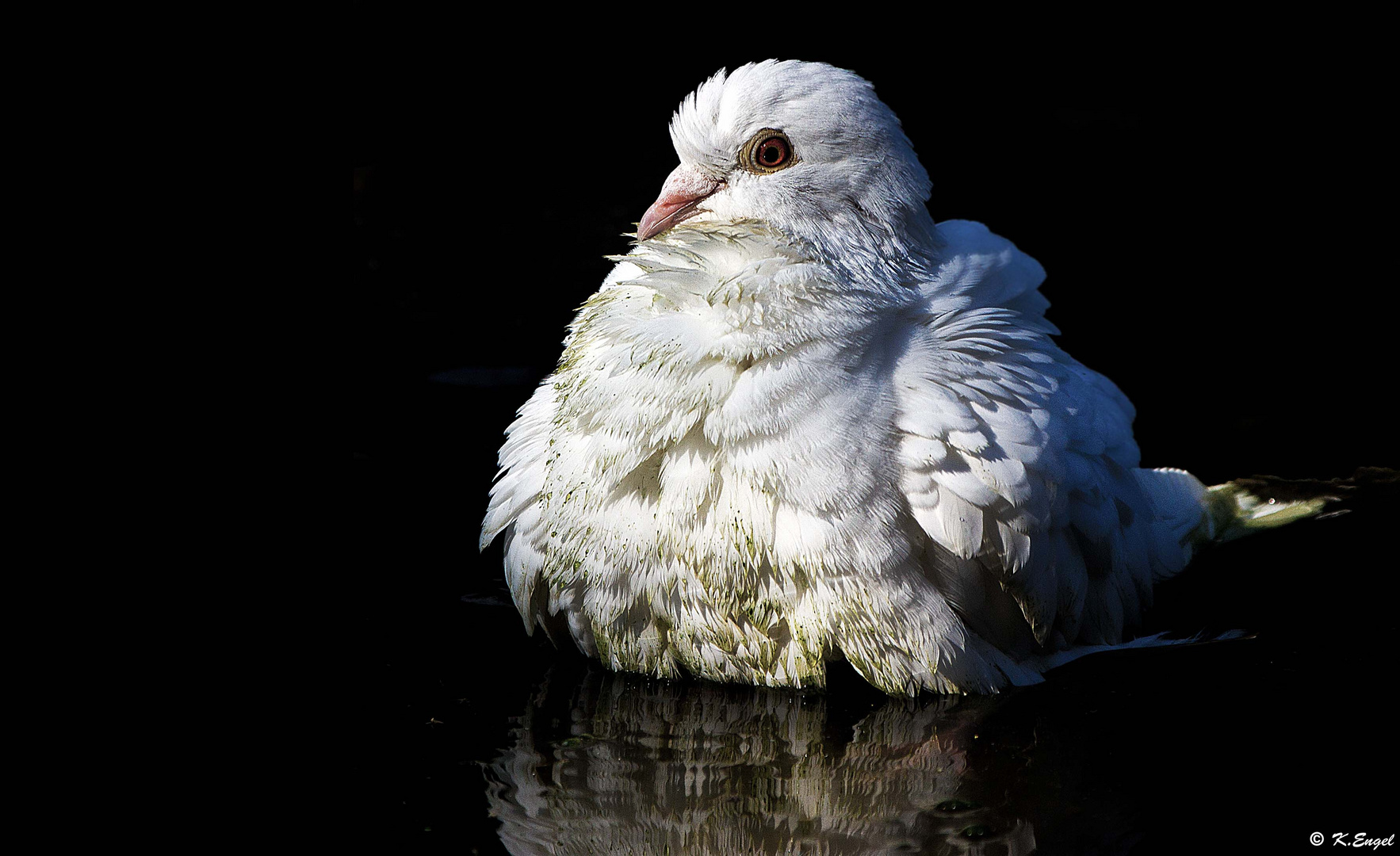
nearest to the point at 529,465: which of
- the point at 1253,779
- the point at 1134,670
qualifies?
the point at 1134,670

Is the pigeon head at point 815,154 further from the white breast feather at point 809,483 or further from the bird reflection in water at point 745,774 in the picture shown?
the bird reflection in water at point 745,774

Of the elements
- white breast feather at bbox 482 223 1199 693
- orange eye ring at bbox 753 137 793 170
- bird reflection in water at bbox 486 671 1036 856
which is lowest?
bird reflection in water at bbox 486 671 1036 856

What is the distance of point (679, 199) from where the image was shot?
395cm

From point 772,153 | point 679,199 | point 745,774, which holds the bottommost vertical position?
point 745,774

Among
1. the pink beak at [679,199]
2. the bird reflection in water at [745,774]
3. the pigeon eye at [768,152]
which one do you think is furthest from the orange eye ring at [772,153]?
the bird reflection in water at [745,774]

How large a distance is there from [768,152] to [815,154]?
0.14m

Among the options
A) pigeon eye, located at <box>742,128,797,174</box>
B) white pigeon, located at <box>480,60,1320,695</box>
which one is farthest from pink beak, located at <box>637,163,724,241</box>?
pigeon eye, located at <box>742,128,797,174</box>

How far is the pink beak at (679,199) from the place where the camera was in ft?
12.9

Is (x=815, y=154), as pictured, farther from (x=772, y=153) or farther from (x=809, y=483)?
(x=809, y=483)

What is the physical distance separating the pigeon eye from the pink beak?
14cm

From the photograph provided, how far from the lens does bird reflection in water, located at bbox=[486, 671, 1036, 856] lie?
9.91 ft

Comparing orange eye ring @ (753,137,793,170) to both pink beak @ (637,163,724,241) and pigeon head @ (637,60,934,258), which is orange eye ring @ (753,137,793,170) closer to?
pigeon head @ (637,60,934,258)

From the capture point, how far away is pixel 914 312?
12.6 ft

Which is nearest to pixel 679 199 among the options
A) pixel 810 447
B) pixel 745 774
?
pixel 810 447
